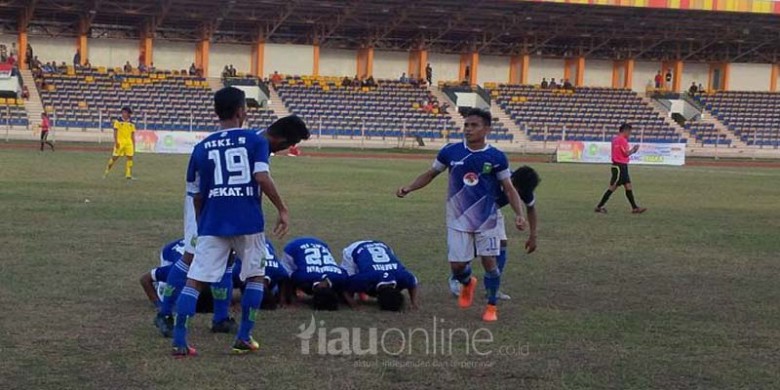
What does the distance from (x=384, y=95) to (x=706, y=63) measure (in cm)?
2720

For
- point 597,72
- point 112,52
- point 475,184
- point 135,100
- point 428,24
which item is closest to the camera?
point 475,184

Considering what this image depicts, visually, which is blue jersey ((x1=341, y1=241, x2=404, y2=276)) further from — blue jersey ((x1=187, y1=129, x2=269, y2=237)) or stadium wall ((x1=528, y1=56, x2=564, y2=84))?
stadium wall ((x1=528, y1=56, x2=564, y2=84))

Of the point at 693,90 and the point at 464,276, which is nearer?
the point at 464,276

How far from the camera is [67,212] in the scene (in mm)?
14820

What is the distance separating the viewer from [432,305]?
8.52 metres

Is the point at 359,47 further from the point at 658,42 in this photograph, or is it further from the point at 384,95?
the point at 658,42

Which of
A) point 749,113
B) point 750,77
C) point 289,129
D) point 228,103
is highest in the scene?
point 750,77

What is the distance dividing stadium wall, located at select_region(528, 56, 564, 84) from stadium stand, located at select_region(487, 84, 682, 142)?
120 inches

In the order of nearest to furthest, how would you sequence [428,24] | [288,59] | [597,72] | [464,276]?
[464,276]
[288,59]
[428,24]
[597,72]

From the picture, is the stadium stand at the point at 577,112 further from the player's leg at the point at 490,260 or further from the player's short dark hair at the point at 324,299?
the player's short dark hair at the point at 324,299

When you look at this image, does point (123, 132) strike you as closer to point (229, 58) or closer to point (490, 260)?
point (490, 260)

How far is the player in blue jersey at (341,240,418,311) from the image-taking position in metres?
8.05

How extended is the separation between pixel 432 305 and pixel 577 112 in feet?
169

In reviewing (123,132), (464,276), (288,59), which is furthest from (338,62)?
(464,276)
